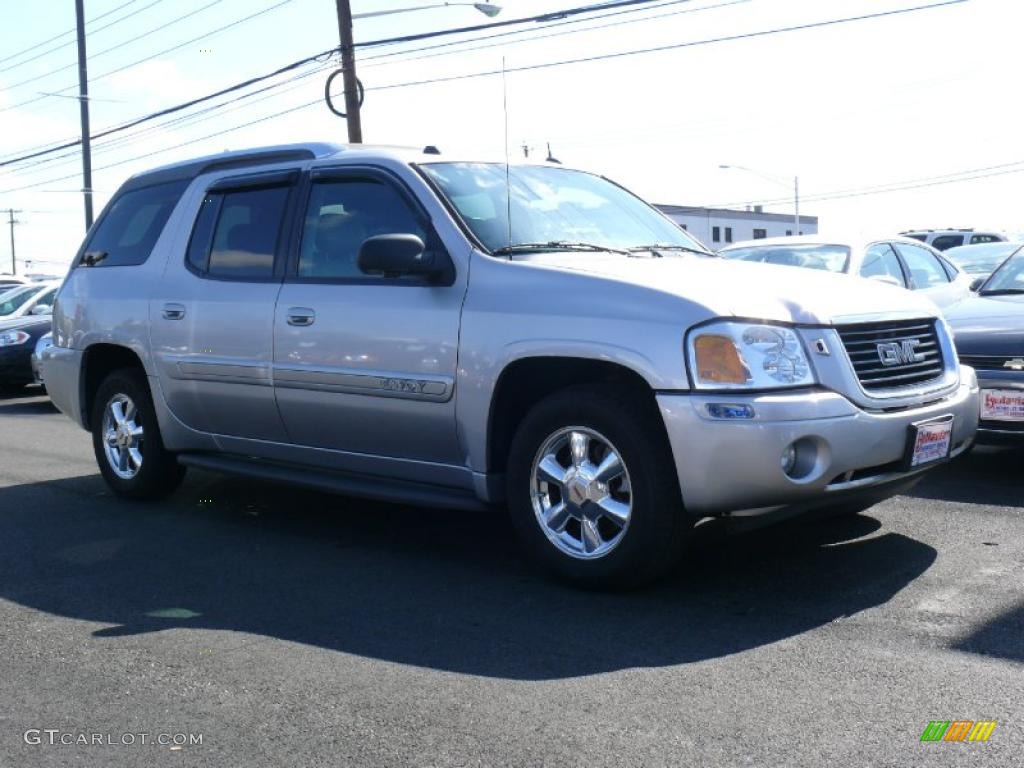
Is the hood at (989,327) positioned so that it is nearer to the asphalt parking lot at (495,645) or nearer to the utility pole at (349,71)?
the asphalt parking lot at (495,645)

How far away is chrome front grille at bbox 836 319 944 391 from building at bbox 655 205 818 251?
6164 cm

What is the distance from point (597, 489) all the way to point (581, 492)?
74mm

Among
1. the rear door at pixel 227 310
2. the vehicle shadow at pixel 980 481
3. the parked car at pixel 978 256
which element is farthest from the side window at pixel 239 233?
the parked car at pixel 978 256

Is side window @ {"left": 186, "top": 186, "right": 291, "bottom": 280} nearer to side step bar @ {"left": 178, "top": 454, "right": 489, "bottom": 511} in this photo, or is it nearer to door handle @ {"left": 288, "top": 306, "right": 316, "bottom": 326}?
door handle @ {"left": 288, "top": 306, "right": 316, "bottom": 326}

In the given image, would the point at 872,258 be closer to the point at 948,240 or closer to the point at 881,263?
the point at 881,263

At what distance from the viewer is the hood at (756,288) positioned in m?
4.68

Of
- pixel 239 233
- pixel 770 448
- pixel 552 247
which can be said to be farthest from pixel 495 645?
pixel 239 233

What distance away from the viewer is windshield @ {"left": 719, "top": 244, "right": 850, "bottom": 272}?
30.7ft

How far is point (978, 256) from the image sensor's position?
18.6 m

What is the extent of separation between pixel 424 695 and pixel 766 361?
1.76 metres

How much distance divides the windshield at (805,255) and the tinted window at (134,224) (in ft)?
13.7

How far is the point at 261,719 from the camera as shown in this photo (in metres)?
3.73

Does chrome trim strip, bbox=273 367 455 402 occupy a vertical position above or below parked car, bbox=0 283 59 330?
below

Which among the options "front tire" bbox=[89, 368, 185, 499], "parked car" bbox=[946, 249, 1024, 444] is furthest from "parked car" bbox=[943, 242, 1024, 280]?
"front tire" bbox=[89, 368, 185, 499]
